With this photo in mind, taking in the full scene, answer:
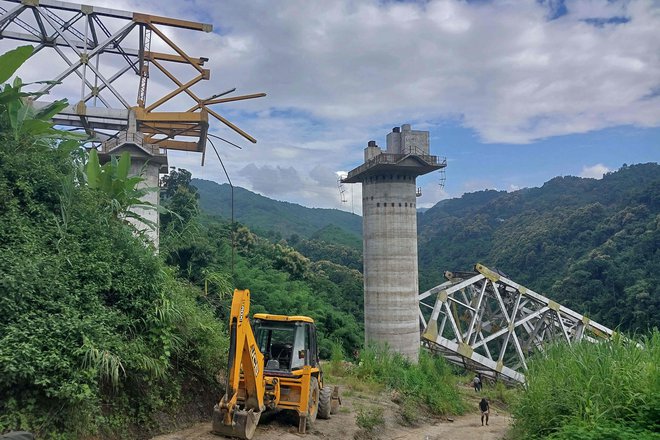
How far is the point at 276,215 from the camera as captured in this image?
387 feet

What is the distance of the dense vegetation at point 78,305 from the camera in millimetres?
6434

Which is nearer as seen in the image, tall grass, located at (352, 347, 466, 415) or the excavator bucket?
the excavator bucket

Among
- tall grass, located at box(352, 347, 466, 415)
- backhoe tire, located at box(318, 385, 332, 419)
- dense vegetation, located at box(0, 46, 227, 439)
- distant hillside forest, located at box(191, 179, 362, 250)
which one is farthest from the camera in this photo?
distant hillside forest, located at box(191, 179, 362, 250)

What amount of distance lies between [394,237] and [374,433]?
15.4 m

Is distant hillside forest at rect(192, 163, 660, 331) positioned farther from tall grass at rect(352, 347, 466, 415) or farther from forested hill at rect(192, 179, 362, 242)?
tall grass at rect(352, 347, 466, 415)

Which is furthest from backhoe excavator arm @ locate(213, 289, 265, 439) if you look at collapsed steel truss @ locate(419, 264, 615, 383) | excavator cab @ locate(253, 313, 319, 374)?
collapsed steel truss @ locate(419, 264, 615, 383)

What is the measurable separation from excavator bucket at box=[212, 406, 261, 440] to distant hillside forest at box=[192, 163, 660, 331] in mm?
24414

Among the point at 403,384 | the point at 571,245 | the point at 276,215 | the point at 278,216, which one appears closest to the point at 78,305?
the point at 403,384

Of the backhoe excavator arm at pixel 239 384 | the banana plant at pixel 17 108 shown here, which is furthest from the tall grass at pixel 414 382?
the banana plant at pixel 17 108

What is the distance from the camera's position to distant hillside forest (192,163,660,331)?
131ft

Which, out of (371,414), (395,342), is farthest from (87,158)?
(395,342)

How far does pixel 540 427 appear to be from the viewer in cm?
793

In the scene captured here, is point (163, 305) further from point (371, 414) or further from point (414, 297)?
point (414, 297)

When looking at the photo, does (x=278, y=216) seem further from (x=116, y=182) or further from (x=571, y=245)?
(x=116, y=182)
